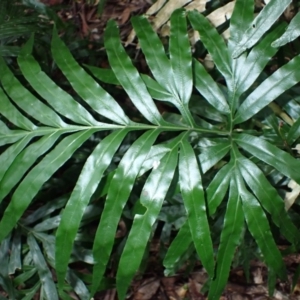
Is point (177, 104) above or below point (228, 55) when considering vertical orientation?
below

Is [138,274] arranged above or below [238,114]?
A: below

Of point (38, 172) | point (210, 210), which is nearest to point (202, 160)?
point (210, 210)

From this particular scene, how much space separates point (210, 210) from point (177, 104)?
27 centimetres

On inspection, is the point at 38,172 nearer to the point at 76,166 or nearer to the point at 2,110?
the point at 2,110

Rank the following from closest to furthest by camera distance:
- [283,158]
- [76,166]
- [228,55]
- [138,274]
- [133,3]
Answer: [283,158] < [228,55] < [76,166] < [138,274] < [133,3]

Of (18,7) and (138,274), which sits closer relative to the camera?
(18,7)

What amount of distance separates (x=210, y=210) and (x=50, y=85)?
Answer: 0.48m

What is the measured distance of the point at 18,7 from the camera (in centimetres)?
167

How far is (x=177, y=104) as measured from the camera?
1.21m

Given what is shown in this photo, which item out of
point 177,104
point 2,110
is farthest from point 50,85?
point 177,104

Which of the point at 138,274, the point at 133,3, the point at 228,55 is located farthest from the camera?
the point at 133,3

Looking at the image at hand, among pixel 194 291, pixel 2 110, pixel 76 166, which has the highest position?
pixel 2 110

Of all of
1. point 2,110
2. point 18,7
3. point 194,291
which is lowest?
point 194,291

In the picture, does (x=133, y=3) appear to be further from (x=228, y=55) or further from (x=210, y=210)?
(x=210, y=210)
